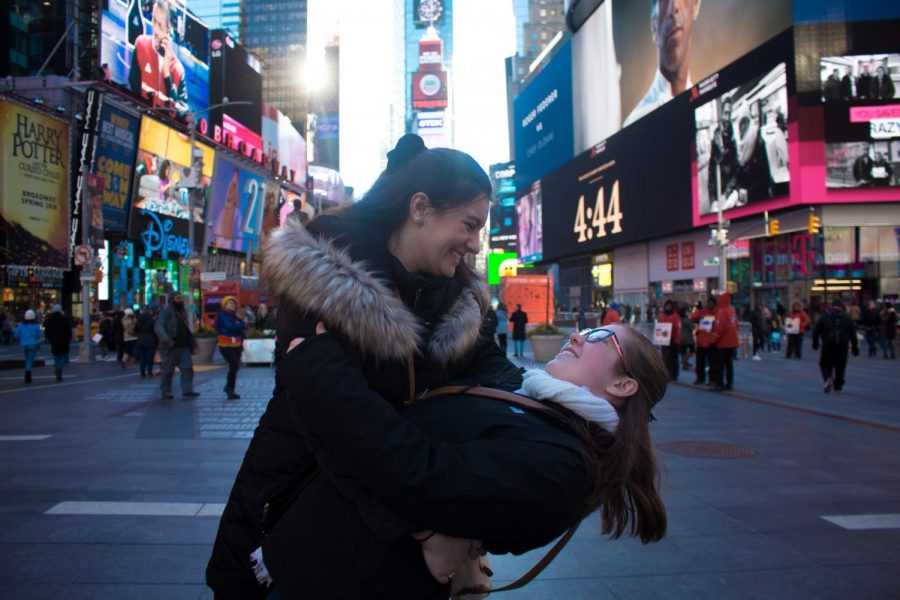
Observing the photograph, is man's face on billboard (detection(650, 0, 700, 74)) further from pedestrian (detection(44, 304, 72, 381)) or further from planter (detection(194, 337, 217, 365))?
pedestrian (detection(44, 304, 72, 381))

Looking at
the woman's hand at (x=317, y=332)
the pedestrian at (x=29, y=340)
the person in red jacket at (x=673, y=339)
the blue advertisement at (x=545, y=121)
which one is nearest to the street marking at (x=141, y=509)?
the woman's hand at (x=317, y=332)

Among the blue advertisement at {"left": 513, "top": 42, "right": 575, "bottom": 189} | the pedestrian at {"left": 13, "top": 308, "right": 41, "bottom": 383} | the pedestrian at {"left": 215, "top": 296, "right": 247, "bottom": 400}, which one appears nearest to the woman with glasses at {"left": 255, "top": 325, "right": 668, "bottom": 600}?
the pedestrian at {"left": 215, "top": 296, "right": 247, "bottom": 400}

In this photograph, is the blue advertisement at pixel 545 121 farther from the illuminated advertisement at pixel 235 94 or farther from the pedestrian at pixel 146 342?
the pedestrian at pixel 146 342

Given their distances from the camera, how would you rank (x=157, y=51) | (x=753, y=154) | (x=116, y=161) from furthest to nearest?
(x=157, y=51) < (x=116, y=161) < (x=753, y=154)

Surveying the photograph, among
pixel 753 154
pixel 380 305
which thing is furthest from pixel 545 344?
pixel 753 154

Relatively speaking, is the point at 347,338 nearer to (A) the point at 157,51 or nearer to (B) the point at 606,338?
(B) the point at 606,338

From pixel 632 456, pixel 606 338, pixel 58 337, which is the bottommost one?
pixel 58 337

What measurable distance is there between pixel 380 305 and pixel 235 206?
59641mm

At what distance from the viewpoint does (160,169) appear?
43156 mm

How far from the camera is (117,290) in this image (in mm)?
42031

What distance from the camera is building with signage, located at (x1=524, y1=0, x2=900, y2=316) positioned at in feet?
106

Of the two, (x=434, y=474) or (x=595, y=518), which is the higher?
(x=434, y=474)

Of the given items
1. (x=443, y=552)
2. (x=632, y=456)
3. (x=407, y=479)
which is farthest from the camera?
(x=632, y=456)

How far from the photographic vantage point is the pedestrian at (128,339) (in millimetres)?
18727
